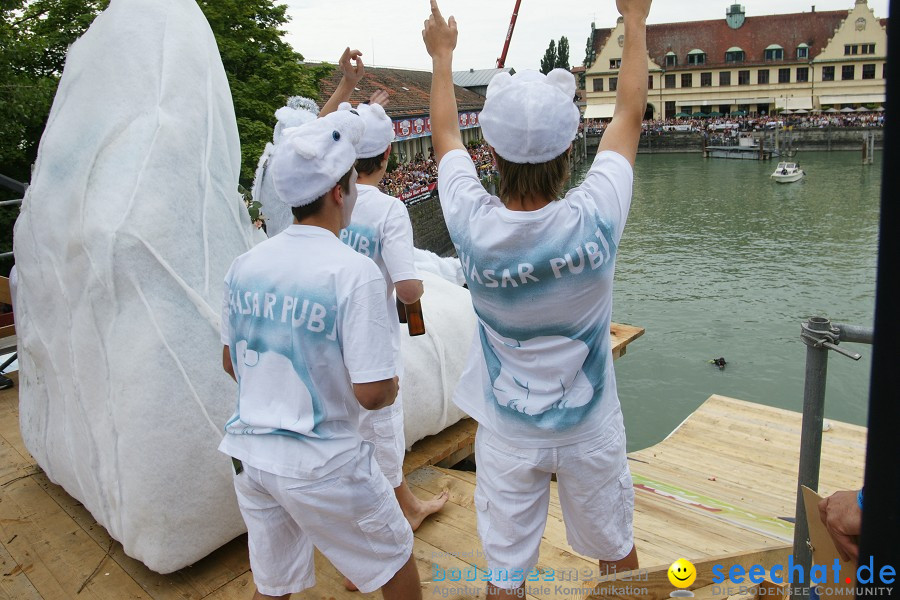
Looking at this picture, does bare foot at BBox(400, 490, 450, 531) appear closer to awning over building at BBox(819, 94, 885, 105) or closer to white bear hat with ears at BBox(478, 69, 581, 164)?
white bear hat with ears at BBox(478, 69, 581, 164)

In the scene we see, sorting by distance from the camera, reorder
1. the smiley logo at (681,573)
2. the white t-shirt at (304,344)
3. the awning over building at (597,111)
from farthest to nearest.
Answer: the awning over building at (597,111), the smiley logo at (681,573), the white t-shirt at (304,344)

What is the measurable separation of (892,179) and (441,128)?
57.8 inches

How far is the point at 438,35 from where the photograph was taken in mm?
2139

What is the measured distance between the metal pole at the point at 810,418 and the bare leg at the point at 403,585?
3.45ft

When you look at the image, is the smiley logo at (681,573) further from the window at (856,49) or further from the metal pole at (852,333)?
the window at (856,49)

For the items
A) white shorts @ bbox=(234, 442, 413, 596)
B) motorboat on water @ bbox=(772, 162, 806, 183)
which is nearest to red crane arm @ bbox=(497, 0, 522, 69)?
A: white shorts @ bbox=(234, 442, 413, 596)

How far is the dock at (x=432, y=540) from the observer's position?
267cm

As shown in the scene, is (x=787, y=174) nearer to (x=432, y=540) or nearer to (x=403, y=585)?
(x=432, y=540)

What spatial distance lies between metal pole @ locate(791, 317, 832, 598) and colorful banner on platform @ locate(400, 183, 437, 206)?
2099 cm

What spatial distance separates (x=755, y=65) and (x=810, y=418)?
64145 mm

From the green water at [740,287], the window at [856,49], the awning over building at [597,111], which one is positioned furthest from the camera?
the awning over building at [597,111]

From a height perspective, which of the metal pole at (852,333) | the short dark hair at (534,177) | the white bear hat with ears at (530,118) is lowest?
the metal pole at (852,333)

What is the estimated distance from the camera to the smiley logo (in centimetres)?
200

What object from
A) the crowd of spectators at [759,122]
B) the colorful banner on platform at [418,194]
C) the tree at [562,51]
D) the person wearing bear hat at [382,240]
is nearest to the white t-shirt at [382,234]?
the person wearing bear hat at [382,240]
